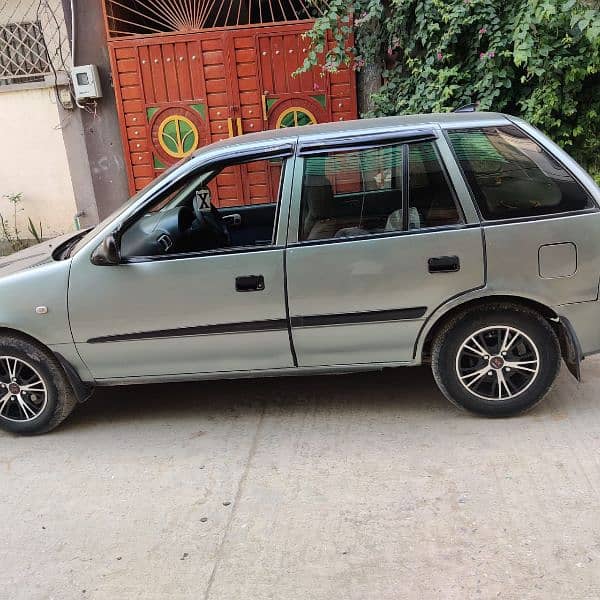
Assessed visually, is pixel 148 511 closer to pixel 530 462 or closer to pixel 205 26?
pixel 530 462

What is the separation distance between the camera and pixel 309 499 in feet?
9.41

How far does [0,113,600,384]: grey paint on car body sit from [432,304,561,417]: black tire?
12cm

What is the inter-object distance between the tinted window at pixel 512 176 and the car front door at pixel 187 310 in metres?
1.00

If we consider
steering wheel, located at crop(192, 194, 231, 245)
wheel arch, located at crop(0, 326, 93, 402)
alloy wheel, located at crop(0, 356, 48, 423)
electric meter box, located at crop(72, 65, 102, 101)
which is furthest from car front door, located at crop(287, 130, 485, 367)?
electric meter box, located at crop(72, 65, 102, 101)

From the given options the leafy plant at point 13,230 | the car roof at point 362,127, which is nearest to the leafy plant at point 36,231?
the leafy plant at point 13,230

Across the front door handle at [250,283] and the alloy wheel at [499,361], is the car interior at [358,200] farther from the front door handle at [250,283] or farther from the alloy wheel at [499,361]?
the alloy wheel at [499,361]

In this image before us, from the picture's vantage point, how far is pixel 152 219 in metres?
3.71

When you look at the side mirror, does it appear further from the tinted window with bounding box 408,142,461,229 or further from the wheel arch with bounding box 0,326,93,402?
the tinted window with bounding box 408,142,461,229

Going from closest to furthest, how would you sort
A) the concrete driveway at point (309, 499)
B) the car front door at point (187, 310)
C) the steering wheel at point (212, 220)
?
the concrete driveway at point (309, 499)
the car front door at point (187, 310)
the steering wheel at point (212, 220)

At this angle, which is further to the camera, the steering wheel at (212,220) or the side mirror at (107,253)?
the steering wheel at (212,220)

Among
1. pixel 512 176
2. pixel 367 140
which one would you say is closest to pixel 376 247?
pixel 367 140

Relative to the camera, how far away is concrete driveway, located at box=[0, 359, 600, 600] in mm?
2389

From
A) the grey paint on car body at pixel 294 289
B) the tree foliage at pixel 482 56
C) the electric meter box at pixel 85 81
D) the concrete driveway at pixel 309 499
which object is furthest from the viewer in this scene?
the electric meter box at pixel 85 81

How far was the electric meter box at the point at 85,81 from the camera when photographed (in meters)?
6.97
